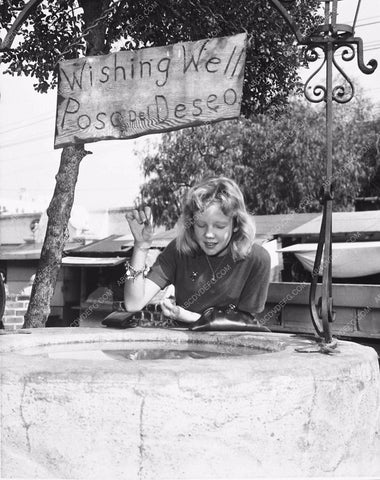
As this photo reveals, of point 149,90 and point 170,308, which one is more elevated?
point 149,90

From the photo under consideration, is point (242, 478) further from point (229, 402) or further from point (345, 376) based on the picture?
point (345, 376)

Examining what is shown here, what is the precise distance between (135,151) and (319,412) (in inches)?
696

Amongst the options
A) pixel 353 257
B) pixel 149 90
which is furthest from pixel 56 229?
pixel 353 257

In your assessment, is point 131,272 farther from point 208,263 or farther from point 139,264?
point 208,263

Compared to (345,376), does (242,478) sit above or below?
below

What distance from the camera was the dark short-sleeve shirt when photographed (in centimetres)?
333

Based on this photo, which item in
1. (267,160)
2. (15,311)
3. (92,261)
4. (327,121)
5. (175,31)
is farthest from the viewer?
(267,160)

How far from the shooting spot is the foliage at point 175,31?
6715 millimetres

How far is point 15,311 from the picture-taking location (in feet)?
29.8

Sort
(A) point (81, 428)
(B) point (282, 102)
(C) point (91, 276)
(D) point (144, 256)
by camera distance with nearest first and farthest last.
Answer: (A) point (81, 428) → (D) point (144, 256) → (B) point (282, 102) → (C) point (91, 276)

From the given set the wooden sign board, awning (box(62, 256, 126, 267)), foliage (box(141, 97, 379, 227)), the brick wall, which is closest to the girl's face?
the wooden sign board

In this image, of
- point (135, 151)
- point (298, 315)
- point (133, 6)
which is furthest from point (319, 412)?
point (135, 151)

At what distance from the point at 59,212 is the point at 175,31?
2.18 m

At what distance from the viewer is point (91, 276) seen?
15.6 meters
